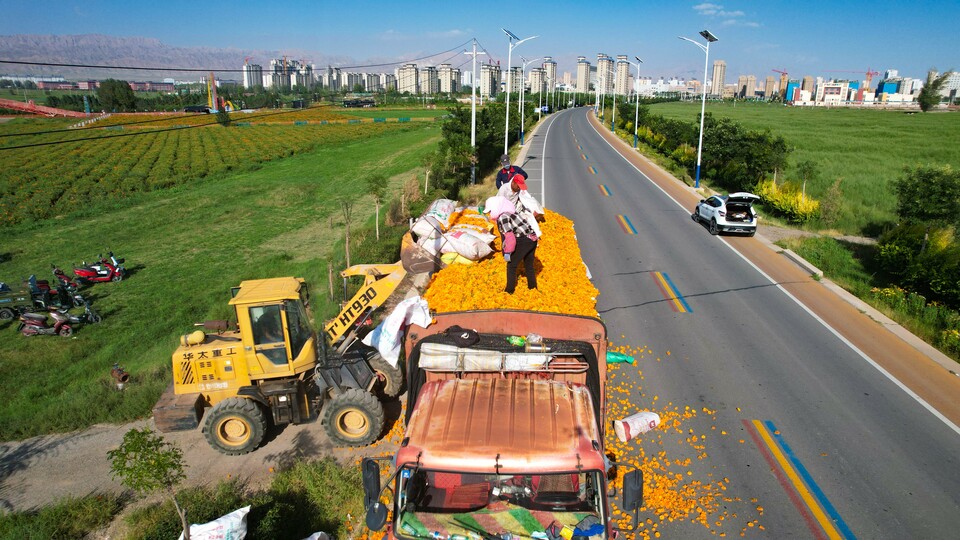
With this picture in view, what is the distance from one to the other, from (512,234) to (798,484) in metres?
5.67

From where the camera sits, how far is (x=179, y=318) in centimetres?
1786

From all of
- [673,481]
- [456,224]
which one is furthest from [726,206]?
[673,481]

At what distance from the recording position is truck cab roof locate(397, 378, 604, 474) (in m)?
4.99

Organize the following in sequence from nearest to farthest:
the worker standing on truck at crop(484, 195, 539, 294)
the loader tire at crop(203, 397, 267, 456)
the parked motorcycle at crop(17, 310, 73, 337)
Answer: the loader tire at crop(203, 397, 267, 456) < the worker standing on truck at crop(484, 195, 539, 294) < the parked motorcycle at crop(17, 310, 73, 337)

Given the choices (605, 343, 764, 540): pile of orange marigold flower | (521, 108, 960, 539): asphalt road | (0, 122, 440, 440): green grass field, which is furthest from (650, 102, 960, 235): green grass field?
(0, 122, 440, 440): green grass field

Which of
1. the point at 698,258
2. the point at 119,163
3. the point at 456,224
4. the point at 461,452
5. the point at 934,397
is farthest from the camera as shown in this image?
the point at 119,163

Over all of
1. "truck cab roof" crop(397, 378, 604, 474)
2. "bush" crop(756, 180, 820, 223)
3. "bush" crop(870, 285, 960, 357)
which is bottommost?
"bush" crop(870, 285, 960, 357)

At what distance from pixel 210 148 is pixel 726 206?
2240 inches

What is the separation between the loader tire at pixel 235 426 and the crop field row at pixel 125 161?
2363cm

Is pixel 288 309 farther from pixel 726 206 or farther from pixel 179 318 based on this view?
pixel 726 206

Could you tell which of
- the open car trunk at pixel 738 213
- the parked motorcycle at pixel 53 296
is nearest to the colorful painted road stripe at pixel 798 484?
the open car trunk at pixel 738 213

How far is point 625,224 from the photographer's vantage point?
2331 cm

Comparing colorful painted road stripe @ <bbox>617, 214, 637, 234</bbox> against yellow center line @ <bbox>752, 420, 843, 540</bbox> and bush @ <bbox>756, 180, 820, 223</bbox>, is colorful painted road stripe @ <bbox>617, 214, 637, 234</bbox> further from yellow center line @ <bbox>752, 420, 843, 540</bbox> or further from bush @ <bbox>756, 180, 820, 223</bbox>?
yellow center line @ <bbox>752, 420, 843, 540</bbox>

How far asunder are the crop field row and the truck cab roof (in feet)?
93.1
